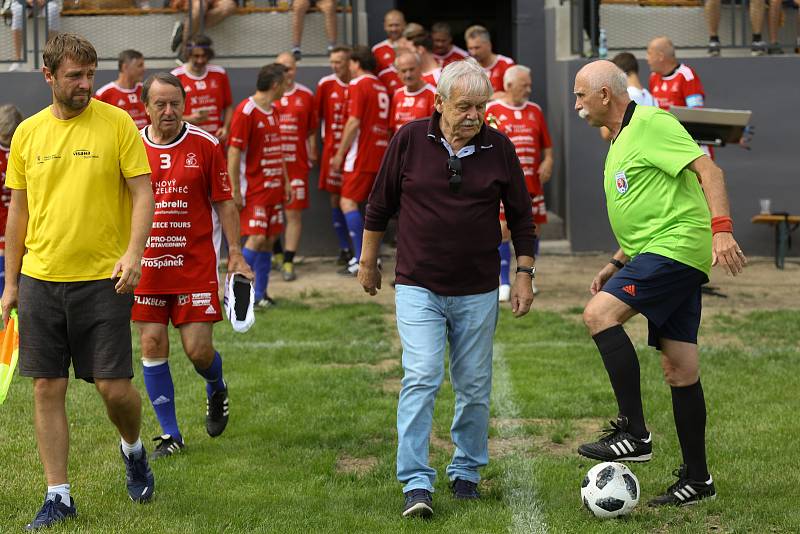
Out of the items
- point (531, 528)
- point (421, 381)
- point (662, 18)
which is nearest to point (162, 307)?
point (421, 381)

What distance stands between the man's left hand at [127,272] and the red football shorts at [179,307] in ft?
4.10

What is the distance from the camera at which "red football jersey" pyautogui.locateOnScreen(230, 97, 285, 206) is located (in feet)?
Result: 37.1

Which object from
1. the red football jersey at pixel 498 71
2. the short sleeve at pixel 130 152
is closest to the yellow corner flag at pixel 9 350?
the short sleeve at pixel 130 152

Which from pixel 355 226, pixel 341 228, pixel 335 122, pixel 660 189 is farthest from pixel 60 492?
pixel 335 122

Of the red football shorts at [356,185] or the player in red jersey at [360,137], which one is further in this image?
the red football shorts at [356,185]

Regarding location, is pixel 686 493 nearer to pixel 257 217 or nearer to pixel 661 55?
pixel 257 217

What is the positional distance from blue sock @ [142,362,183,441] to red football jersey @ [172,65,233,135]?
279 inches

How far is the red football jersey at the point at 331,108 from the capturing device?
13930mm

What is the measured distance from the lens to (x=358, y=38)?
1501 cm

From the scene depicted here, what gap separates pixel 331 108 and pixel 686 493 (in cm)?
897

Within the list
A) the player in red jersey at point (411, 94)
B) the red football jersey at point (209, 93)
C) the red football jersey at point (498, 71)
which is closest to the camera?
the player in red jersey at point (411, 94)

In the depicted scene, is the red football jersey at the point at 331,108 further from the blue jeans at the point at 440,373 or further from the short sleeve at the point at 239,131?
the blue jeans at the point at 440,373

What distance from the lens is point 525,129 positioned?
11883 millimetres

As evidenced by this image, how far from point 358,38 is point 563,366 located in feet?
24.0
